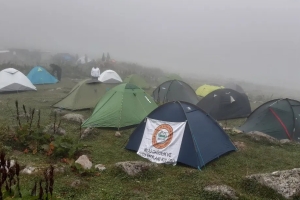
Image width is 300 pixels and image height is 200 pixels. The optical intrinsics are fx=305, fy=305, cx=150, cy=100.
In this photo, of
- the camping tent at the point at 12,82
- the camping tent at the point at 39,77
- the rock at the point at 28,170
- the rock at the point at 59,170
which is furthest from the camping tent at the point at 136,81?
the rock at the point at 28,170

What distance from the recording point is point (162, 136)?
894cm

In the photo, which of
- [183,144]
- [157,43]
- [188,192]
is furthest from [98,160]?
[157,43]

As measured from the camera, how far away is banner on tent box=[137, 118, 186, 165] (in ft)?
28.2

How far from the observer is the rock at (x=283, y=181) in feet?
21.1

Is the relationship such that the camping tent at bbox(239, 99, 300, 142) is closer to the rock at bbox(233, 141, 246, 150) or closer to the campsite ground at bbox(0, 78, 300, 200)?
the campsite ground at bbox(0, 78, 300, 200)

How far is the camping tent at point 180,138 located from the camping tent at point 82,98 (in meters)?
6.22

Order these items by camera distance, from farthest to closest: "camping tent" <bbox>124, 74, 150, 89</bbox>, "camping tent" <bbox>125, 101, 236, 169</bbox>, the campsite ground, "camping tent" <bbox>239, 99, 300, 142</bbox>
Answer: "camping tent" <bbox>124, 74, 150, 89</bbox>, "camping tent" <bbox>239, 99, 300, 142</bbox>, "camping tent" <bbox>125, 101, 236, 169</bbox>, the campsite ground

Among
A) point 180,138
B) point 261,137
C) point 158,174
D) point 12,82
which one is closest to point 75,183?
point 158,174

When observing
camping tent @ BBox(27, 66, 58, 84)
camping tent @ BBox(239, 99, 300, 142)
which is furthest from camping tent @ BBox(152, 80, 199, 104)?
camping tent @ BBox(27, 66, 58, 84)

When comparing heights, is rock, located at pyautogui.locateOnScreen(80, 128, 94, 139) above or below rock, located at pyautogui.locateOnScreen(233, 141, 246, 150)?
below

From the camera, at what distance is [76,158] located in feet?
27.2

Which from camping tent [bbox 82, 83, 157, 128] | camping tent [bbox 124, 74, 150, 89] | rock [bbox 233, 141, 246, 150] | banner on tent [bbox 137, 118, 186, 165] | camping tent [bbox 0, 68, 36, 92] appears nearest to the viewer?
banner on tent [bbox 137, 118, 186, 165]

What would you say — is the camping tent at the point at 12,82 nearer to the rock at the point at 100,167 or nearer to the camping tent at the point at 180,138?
the camping tent at the point at 180,138

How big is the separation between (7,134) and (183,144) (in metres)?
5.07
